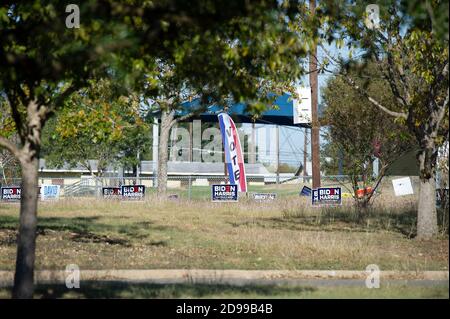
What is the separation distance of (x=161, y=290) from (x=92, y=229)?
32.4 ft

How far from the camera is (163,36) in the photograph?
910 cm

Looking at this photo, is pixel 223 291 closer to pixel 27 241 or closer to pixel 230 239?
pixel 27 241

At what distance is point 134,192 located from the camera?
31.4m

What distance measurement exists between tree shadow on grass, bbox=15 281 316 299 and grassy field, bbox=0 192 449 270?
7.38 feet

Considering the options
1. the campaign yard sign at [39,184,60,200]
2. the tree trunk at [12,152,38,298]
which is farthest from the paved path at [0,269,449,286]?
the campaign yard sign at [39,184,60,200]

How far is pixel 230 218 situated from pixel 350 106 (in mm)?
5660

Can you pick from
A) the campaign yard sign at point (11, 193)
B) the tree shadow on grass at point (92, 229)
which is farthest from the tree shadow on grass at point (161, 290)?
the campaign yard sign at point (11, 193)

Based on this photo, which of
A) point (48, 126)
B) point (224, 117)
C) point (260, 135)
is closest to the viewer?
point (224, 117)

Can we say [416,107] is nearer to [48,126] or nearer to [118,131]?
[118,131]

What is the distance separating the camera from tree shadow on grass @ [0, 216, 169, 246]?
1861cm

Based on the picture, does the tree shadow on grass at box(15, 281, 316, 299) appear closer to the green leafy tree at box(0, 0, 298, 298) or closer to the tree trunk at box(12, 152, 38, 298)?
the tree trunk at box(12, 152, 38, 298)

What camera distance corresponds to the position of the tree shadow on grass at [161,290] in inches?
428

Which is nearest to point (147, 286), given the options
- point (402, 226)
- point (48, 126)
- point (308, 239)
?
point (308, 239)

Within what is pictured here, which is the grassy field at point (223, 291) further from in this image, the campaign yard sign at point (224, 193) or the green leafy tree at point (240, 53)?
the campaign yard sign at point (224, 193)
